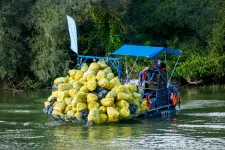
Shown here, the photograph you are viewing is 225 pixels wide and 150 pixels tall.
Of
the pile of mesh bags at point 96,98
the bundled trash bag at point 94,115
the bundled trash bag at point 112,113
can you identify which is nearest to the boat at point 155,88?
the pile of mesh bags at point 96,98

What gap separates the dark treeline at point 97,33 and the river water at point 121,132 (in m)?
8.74

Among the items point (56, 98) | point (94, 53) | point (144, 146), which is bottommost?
point (144, 146)

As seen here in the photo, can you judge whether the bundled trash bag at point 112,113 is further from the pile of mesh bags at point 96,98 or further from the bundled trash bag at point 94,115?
the bundled trash bag at point 94,115

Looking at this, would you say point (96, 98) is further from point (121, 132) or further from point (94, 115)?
point (121, 132)

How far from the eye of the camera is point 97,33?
3431 cm

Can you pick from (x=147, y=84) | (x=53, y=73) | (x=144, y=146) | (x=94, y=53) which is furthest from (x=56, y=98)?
(x=94, y=53)

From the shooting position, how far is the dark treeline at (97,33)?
32.4 metres

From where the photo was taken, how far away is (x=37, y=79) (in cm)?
3388

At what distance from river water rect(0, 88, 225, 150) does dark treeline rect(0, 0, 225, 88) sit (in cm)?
874

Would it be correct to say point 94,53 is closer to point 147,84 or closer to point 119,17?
point 119,17

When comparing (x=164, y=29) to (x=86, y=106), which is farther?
(x=164, y=29)

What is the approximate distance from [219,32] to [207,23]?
1.69 m

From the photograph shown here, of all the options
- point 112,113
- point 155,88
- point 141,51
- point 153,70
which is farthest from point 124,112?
point 153,70

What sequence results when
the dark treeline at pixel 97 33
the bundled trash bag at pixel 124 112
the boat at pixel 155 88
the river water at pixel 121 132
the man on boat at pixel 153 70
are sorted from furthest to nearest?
1. the dark treeline at pixel 97 33
2. the man on boat at pixel 153 70
3. the boat at pixel 155 88
4. the bundled trash bag at pixel 124 112
5. the river water at pixel 121 132
